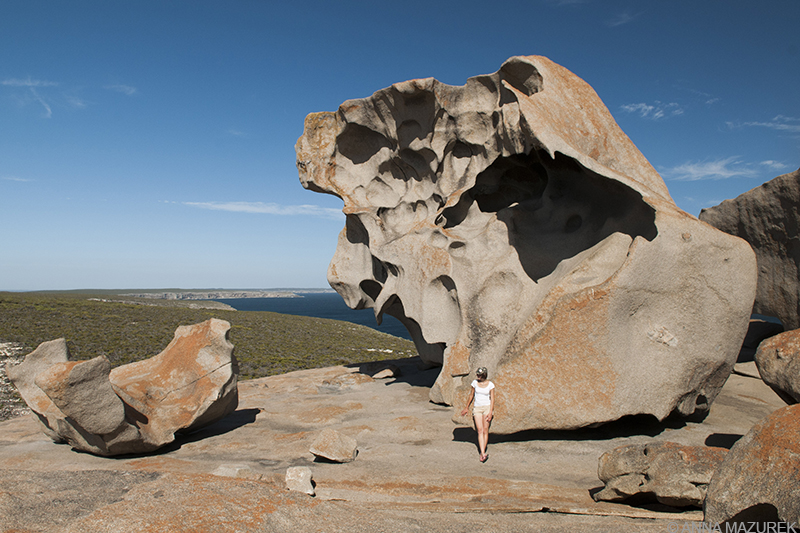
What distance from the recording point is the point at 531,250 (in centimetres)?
816

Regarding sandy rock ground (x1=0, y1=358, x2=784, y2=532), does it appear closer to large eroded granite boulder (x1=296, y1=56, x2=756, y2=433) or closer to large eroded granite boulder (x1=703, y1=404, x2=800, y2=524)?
large eroded granite boulder (x1=703, y1=404, x2=800, y2=524)

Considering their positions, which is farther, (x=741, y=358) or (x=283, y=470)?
(x=741, y=358)

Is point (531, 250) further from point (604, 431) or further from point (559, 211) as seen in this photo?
point (604, 431)

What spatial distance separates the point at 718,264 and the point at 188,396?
7794 millimetres

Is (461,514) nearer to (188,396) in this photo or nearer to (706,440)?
(706,440)

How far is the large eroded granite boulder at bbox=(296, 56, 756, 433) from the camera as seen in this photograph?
237 inches

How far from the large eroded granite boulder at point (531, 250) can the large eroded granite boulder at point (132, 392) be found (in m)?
3.68

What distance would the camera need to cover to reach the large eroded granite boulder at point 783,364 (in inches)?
180

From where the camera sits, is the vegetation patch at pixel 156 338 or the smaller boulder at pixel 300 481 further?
the vegetation patch at pixel 156 338

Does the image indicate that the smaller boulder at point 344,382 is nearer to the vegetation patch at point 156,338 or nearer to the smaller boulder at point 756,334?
the vegetation patch at point 156,338

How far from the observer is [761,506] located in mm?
3021

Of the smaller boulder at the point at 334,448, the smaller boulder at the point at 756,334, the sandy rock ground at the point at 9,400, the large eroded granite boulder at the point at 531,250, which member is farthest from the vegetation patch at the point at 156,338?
the smaller boulder at the point at 756,334

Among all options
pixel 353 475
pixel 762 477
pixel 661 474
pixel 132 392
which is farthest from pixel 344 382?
pixel 762 477

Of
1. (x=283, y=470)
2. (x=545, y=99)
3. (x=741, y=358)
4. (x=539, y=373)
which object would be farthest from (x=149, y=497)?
(x=741, y=358)
